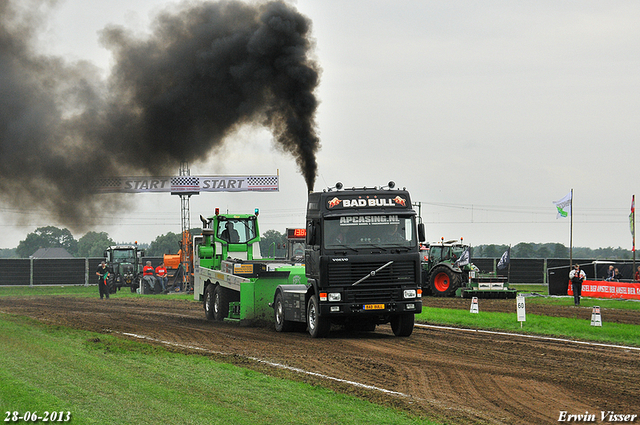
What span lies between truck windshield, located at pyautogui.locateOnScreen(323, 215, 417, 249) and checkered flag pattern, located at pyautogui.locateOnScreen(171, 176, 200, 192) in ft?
135

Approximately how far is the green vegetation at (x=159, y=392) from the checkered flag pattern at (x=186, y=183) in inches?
1751

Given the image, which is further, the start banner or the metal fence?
the start banner

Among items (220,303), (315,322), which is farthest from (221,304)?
(315,322)

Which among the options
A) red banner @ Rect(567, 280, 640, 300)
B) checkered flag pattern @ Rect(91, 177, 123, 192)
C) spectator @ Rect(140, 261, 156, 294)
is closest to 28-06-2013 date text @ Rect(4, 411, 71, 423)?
checkered flag pattern @ Rect(91, 177, 123, 192)

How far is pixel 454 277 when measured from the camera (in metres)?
35.0

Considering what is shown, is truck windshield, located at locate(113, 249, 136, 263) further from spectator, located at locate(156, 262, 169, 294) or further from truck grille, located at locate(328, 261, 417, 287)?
truck grille, located at locate(328, 261, 417, 287)

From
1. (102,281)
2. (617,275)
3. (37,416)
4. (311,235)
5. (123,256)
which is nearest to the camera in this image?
(37,416)

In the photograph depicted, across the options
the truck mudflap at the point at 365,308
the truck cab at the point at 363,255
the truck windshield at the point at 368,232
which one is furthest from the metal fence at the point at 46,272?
the truck windshield at the point at 368,232

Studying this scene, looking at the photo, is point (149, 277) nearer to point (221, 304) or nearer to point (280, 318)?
point (221, 304)

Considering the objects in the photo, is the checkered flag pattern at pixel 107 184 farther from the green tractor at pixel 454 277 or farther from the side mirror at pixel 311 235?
the green tractor at pixel 454 277

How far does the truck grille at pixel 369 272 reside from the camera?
637 inches

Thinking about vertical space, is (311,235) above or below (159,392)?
above

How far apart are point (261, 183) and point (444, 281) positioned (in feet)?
101

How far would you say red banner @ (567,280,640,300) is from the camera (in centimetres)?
3441
